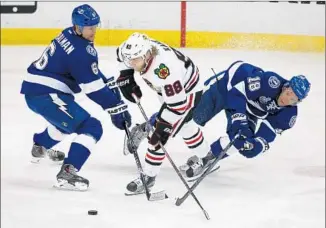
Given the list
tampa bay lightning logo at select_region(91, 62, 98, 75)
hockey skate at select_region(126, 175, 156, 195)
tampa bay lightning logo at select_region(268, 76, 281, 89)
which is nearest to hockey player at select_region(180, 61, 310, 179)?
tampa bay lightning logo at select_region(268, 76, 281, 89)

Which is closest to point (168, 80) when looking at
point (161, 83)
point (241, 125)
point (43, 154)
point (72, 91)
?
point (161, 83)

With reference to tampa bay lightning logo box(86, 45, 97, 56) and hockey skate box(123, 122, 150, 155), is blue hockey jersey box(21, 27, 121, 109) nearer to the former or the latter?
tampa bay lightning logo box(86, 45, 97, 56)

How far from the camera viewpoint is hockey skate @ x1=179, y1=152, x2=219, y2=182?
3.75 m

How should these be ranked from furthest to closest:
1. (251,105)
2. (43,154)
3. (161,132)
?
(43,154) → (251,105) → (161,132)

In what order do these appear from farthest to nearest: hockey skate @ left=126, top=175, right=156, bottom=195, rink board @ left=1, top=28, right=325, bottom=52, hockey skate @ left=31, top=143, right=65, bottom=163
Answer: rink board @ left=1, top=28, right=325, bottom=52, hockey skate @ left=31, top=143, right=65, bottom=163, hockey skate @ left=126, top=175, right=156, bottom=195

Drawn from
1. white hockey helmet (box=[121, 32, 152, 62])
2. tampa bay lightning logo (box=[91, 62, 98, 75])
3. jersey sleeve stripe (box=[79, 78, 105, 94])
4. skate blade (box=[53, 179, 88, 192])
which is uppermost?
white hockey helmet (box=[121, 32, 152, 62])

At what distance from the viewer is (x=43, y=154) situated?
153 inches

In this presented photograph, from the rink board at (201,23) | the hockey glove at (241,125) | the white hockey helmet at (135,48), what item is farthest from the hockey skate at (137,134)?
the rink board at (201,23)

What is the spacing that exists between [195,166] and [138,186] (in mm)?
387

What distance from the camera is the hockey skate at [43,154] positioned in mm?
3865

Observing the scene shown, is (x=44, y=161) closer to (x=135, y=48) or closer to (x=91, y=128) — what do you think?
(x=91, y=128)

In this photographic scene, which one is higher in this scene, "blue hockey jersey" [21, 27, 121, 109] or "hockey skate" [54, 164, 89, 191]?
"blue hockey jersey" [21, 27, 121, 109]

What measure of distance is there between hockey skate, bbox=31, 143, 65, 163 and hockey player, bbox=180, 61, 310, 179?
58 cm

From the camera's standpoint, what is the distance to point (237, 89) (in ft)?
12.2
